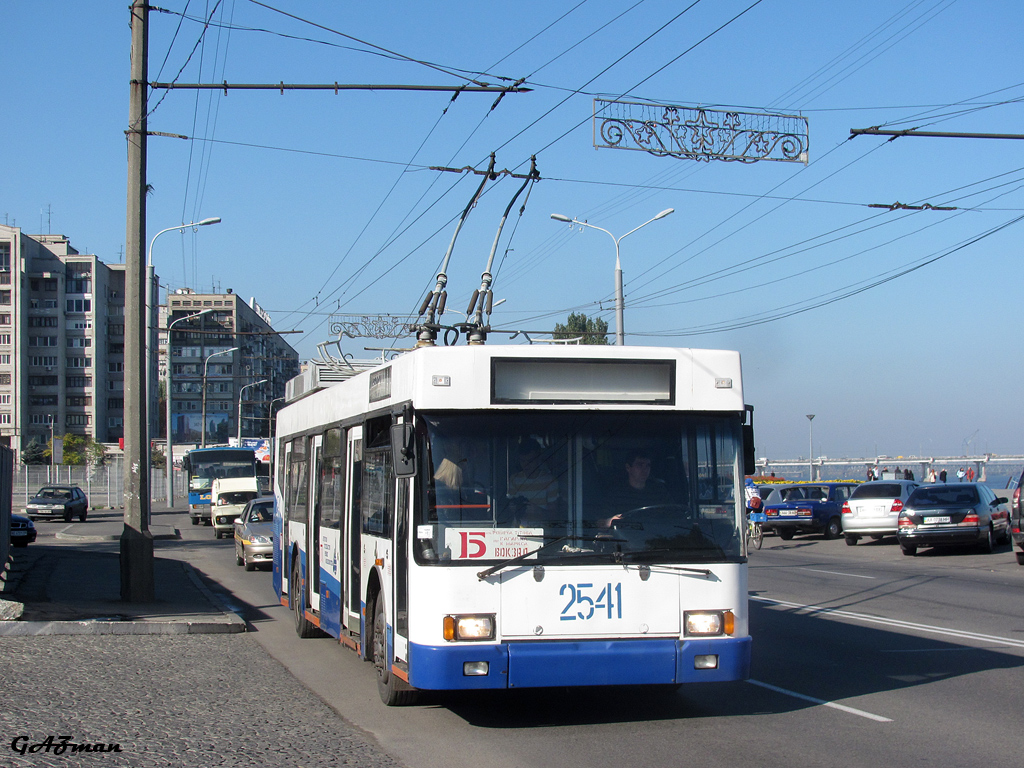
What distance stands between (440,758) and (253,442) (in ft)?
165

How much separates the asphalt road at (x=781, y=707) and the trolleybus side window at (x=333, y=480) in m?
1.43

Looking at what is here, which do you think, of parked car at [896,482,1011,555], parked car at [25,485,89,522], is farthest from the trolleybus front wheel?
parked car at [25,485,89,522]

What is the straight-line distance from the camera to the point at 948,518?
23031mm

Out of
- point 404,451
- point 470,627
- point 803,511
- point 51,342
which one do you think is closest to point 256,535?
point 404,451

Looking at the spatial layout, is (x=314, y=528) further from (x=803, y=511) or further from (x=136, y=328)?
(x=803, y=511)

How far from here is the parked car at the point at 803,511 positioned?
30.6 meters

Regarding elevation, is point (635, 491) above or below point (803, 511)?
above

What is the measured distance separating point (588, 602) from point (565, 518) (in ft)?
1.85

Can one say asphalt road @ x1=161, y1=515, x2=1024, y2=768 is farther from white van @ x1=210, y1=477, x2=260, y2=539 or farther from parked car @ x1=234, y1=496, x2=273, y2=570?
white van @ x1=210, y1=477, x2=260, y2=539

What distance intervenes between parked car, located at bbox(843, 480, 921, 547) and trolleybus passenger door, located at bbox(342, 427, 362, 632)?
21210 millimetres

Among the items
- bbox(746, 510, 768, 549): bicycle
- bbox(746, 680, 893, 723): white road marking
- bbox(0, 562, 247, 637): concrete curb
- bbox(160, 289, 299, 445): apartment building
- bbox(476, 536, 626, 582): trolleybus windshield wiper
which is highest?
bbox(160, 289, 299, 445): apartment building

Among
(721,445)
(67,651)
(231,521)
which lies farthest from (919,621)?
(231,521)

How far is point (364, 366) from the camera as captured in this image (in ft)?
38.3

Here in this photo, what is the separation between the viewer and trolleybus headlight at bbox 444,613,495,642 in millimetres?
6777
